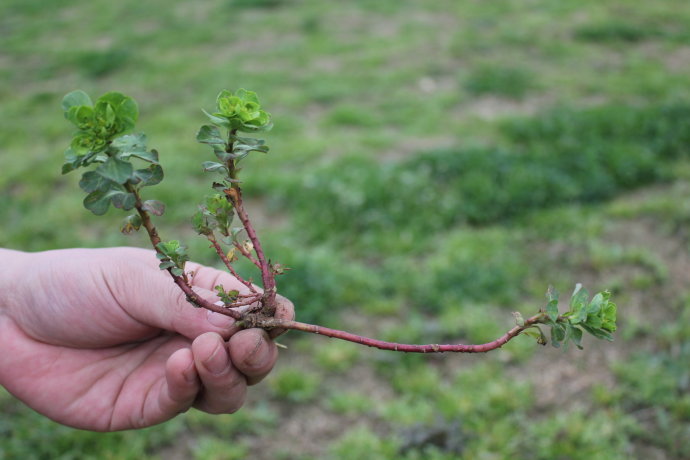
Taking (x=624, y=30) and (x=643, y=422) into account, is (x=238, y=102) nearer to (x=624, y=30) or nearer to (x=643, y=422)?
(x=643, y=422)

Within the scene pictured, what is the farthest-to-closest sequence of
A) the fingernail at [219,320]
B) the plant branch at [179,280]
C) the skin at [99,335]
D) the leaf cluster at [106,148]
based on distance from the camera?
the skin at [99,335] < the fingernail at [219,320] < the plant branch at [179,280] < the leaf cluster at [106,148]

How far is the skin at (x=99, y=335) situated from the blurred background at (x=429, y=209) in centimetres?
100

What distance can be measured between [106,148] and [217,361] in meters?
0.57

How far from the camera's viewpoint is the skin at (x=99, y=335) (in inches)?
67.0

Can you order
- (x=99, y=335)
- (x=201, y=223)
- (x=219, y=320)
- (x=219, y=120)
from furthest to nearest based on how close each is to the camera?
(x=99, y=335)
(x=219, y=320)
(x=201, y=223)
(x=219, y=120)

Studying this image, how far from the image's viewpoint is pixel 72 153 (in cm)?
117

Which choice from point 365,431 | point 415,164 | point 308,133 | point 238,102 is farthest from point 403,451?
point 308,133

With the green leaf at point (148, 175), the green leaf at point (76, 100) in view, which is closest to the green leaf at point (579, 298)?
the green leaf at point (148, 175)

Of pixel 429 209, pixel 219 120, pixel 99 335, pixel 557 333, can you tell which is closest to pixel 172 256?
pixel 219 120

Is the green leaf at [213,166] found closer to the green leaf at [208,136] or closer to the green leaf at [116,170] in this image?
the green leaf at [208,136]

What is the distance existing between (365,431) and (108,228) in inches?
99.3

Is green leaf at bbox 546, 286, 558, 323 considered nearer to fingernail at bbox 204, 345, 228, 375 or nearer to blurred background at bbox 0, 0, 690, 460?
fingernail at bbox 204, 345, 228, 375

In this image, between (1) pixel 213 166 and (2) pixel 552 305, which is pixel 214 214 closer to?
(1) pixel 213 166

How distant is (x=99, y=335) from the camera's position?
1.87 metres
